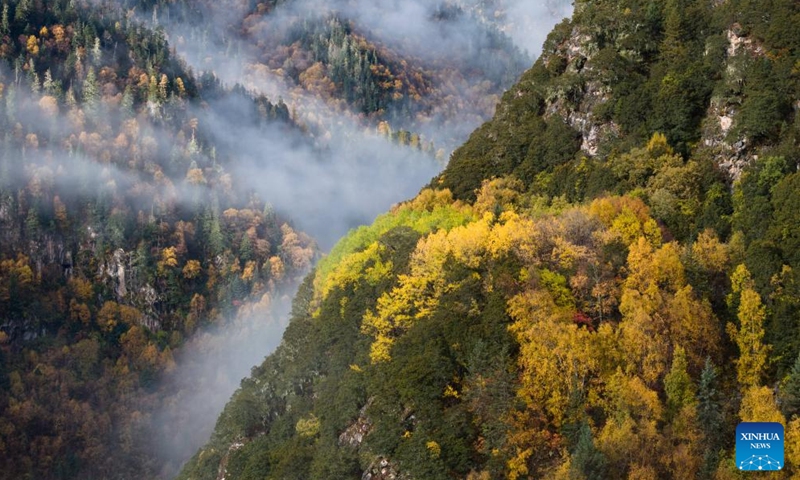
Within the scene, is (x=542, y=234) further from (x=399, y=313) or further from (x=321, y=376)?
(x=321, y=376)

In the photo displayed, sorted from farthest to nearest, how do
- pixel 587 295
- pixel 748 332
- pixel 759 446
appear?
pixel 587 295, pixel 748 332, pixel 759 446

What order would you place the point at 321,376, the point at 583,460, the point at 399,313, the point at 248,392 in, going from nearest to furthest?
1. the point at 583,460
2. the point at 399,313
3. the point at 321,376
4. the point at 248,392

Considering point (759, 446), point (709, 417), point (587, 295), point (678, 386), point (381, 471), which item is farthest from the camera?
point (587, 295)

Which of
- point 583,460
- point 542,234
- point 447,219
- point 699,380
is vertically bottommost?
point 583,460

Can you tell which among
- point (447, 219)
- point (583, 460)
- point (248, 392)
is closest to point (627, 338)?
point (583, 460)

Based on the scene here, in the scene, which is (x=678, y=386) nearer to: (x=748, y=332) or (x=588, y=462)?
(x=748, y=332)

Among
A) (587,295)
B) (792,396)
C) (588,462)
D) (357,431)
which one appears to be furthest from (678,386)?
(357,431)
